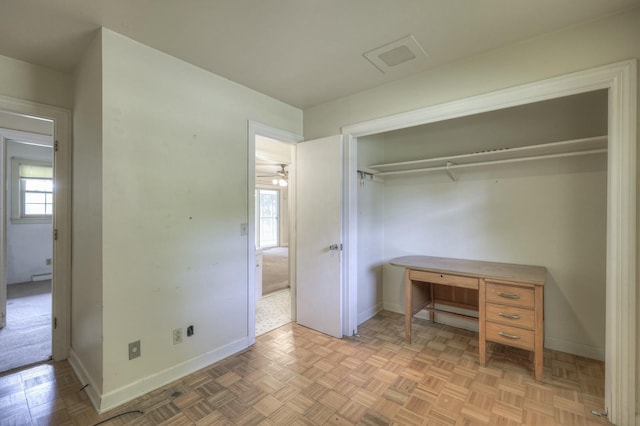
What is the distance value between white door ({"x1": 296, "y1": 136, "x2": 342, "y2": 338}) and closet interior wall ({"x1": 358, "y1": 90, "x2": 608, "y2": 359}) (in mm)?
512

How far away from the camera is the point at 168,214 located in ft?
7.15

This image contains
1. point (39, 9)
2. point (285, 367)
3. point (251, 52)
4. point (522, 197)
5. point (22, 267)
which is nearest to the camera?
point (39, 9)

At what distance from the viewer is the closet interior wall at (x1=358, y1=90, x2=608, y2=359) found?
2.46 m

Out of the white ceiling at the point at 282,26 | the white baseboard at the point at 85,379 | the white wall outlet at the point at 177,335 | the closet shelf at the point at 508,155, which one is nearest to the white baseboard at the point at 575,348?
the closet shelf at the point at 508,155

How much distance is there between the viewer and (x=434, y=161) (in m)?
2.94

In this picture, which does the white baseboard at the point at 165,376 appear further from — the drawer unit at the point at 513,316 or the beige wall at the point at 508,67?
the beige wall at the point at 508,67

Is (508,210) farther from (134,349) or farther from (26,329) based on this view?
(26,329)

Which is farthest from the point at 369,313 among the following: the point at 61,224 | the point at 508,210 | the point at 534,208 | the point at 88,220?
the point at 61,224

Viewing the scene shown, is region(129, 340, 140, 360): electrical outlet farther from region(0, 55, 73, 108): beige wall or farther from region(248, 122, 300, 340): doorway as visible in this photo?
region(0, 55, 73, 108): beige wall

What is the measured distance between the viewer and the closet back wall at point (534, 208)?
8.02 ft

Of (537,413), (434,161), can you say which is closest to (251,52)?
(434,161)

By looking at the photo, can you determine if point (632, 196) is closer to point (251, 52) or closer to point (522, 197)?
point (522, 197)

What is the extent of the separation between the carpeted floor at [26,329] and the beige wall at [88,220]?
0.50 metres

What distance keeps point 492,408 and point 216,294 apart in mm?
2279
